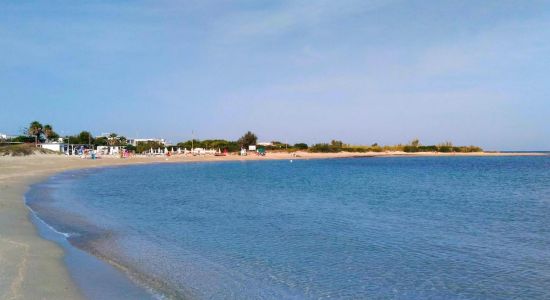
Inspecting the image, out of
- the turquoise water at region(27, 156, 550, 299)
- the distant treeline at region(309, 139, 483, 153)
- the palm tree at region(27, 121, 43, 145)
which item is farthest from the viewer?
the distant treeline at region(309, 139, 483, 153)

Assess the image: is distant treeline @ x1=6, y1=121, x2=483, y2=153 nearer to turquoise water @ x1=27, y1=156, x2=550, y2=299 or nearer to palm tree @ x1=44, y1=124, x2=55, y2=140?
palm tree @ x1=44, y1=124, x2=55, y2=140

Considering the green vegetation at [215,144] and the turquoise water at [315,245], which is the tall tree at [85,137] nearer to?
the green vegetation at [215,144]

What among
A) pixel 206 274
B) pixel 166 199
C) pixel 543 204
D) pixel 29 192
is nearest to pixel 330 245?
pixel 206 274

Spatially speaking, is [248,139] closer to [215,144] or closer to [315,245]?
[215,144]

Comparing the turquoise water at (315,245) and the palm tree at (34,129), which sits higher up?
the palm tree at (34,129)

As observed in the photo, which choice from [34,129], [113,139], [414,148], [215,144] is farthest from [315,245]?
[414,148]

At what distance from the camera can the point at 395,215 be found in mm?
15156

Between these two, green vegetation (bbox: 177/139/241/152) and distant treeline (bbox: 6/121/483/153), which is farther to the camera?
green vegetation (bbox: 177/139/241/152)

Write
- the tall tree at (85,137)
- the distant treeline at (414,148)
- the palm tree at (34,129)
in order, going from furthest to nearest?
the distant treeline at (414,148), the tall tree at (85,137), the palm tree at (34,129)

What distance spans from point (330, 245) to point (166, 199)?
11123mm

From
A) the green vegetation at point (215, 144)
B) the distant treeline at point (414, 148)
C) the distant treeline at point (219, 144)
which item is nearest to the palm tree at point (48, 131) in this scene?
the distant treeline at point (219, 144)

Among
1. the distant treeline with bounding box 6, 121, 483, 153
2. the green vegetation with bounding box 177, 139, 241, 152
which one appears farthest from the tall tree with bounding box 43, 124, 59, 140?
the green vegetation with bounding box 177, 139, 241, 152

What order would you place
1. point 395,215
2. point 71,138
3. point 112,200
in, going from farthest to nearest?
point 71,138 < point 112,200 < point 395,215

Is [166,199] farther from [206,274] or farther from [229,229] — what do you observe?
[206,274]
